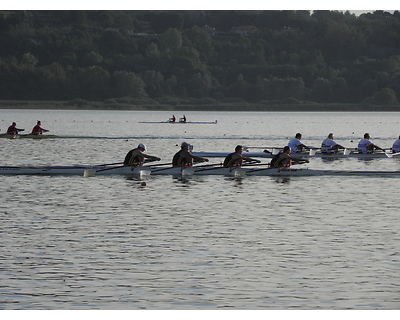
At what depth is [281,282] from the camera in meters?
19.7

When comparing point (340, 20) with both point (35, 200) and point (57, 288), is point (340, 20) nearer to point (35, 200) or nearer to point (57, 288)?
point (35, 200)

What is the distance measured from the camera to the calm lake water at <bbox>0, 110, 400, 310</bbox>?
18531 mm

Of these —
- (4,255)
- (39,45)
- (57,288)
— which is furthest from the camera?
(39,45)

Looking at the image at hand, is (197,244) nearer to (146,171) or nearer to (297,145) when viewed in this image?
(146,171)

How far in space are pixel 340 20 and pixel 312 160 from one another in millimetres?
118522

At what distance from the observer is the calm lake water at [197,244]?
18531 millimetres

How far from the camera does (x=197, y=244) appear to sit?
24.0 meters

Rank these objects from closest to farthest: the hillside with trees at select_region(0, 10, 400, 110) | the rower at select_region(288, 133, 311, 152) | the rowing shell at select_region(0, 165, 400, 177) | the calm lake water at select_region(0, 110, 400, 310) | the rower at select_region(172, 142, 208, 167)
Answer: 1. the calm lake water at select_region(0, 110, 400, 310)
2. the rower at select_region(172, 142, 208, 167)
3. the rowing shell at select_region(0, 165, 400, 177)
4. the rower at select_region(288, 133, 311, 152)
5. the hillside with trees at select_region(0, 10, 400, 110)

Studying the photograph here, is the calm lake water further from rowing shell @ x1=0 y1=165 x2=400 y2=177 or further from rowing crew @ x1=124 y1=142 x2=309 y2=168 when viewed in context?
rowing crew @ x1=124 y1=142 x2=309 y2=168

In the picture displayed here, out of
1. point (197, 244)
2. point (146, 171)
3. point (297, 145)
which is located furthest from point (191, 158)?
point (197, 244)

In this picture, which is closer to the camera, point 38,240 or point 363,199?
point 38,240

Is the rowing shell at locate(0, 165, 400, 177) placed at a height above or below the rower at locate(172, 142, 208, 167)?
below

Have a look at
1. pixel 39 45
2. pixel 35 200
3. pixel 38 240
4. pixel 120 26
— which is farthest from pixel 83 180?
pixel 120 26

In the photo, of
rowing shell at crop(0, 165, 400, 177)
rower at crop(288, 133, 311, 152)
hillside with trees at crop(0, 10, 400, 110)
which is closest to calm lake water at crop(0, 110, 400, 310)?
rowing shell at crop(0, 165, 400, 177)
